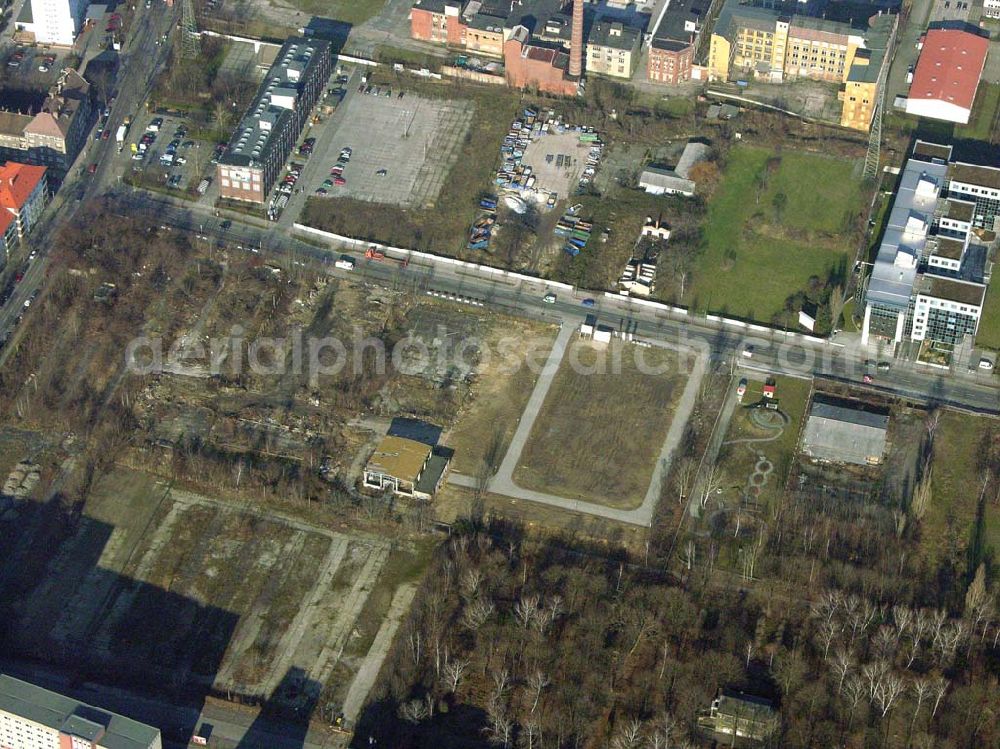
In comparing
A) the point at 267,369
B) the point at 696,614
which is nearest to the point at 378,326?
the point at 267,369

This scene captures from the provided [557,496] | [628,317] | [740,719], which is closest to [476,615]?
[557,496]

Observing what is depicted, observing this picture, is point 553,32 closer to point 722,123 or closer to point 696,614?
point 722,123

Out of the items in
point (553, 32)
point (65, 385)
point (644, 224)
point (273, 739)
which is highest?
point (553, 32)

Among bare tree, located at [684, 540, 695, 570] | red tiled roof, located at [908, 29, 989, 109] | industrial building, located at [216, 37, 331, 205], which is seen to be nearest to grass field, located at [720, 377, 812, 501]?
bare tree, located at [684, 540, 695, 570]

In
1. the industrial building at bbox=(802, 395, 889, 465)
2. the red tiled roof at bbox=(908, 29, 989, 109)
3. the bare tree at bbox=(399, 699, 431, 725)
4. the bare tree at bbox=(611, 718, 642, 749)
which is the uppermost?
the red tiled roof at bbox=(908, 29, 989, 109)

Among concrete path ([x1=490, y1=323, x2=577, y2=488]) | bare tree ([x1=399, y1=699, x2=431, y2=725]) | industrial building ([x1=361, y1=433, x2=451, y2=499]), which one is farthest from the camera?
concrete path ([x1=490, y1=323, x2=577, y2=488])

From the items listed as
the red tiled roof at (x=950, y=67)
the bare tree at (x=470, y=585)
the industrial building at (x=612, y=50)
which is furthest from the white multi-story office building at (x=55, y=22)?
the red tiled roof at (x=950, y=67)

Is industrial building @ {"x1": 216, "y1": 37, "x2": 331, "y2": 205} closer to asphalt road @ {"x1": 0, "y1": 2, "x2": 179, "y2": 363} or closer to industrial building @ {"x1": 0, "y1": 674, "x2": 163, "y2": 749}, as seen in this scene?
asphalt road @ {"x1": 0, "y1": 2, "x2": 179, "y2": 363}
